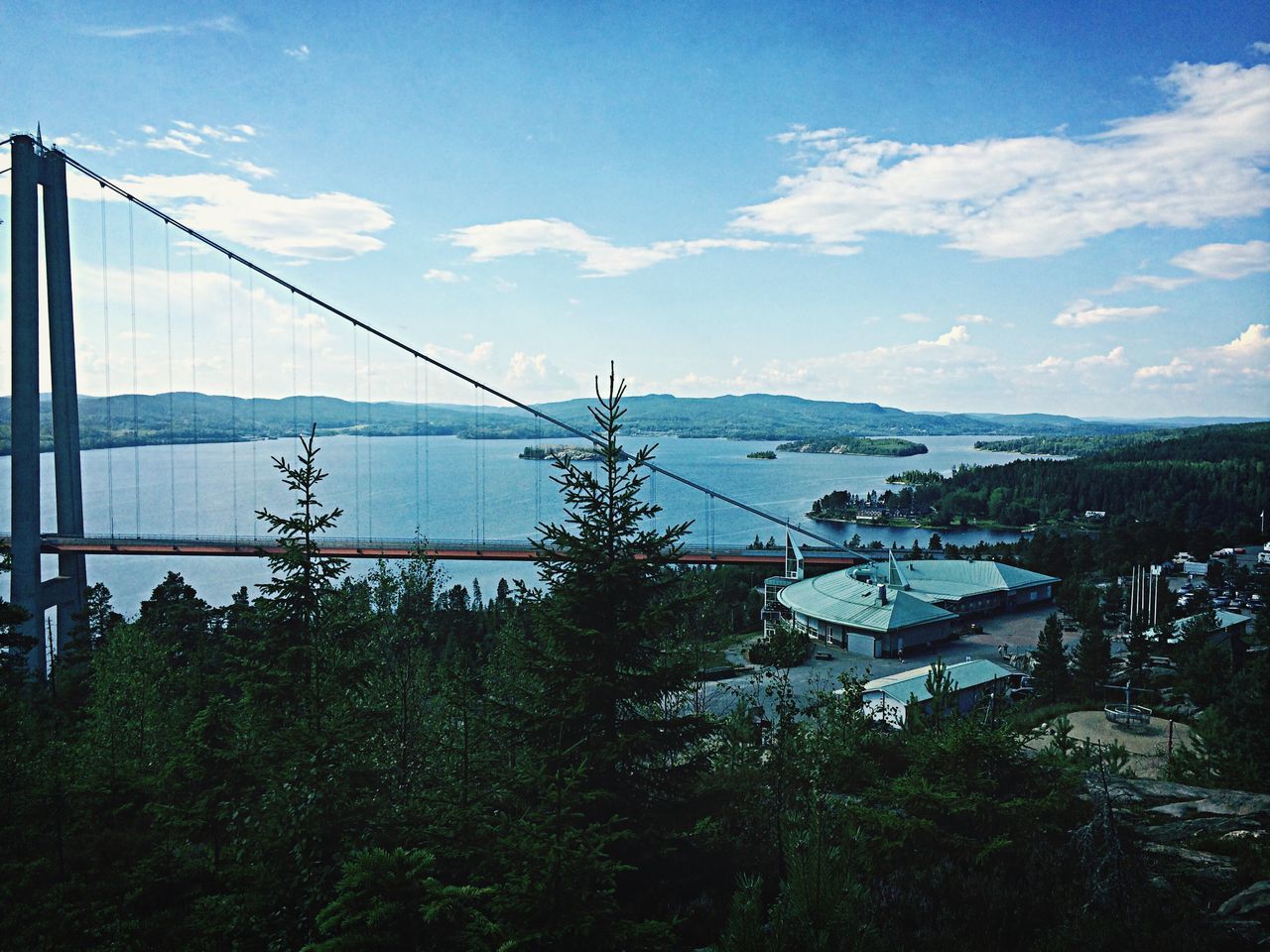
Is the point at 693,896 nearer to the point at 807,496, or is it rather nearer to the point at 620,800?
the point at 620,800

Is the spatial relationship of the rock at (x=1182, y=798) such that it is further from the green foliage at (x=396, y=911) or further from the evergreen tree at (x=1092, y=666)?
the evergreen tree at (x=1092, y=666)

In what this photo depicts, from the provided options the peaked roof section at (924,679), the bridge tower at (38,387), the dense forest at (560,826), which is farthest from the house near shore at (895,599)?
the bridge tower at (38,387)

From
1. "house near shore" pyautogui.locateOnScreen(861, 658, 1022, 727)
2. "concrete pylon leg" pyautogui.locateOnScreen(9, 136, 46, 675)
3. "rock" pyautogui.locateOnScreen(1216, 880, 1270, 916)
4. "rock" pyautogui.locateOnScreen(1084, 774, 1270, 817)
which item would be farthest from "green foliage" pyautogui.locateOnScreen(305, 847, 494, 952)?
"concrete pylon leg" pyautogui.locateOnScreen(9, 136, 46, 675)

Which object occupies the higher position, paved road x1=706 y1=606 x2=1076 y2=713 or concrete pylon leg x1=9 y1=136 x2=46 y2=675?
concrete pylon leg x1=9 y1=136 x2=46 y2=675

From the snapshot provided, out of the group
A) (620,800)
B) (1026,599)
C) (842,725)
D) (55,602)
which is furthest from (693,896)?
(1026,599)

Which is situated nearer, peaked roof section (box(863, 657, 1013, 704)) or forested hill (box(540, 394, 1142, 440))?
peaked roof section (box(863, 657, 1013, 704))

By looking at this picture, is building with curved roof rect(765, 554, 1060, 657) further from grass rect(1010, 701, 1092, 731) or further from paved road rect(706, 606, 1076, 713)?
grass rect(1010, 701, 1092, 731)

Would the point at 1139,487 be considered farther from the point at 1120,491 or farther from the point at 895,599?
the point at 895,599
